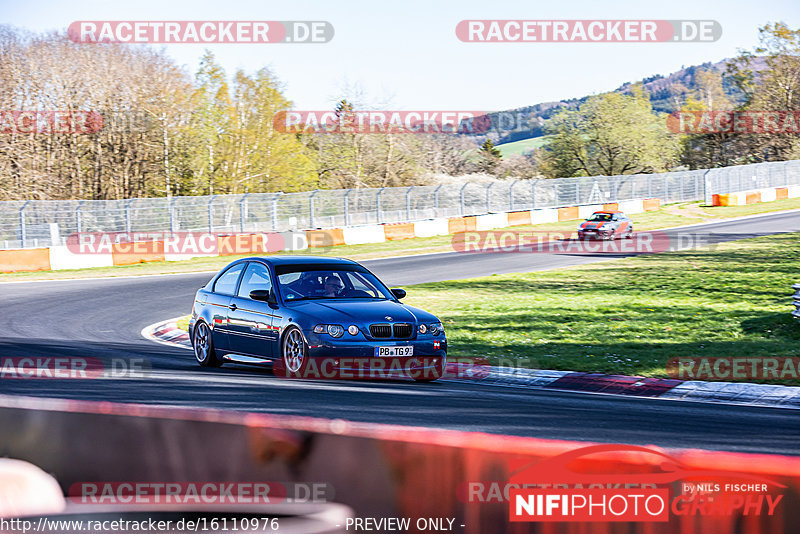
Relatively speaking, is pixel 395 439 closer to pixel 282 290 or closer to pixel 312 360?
pixel 312 360

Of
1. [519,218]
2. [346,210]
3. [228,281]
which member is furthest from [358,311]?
[519,218]

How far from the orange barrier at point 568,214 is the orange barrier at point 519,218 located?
2.61 meters

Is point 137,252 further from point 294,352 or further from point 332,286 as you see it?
point 294,352

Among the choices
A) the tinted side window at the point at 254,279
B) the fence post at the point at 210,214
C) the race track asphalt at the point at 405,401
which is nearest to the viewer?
the race track asphalt at the point at 405,401

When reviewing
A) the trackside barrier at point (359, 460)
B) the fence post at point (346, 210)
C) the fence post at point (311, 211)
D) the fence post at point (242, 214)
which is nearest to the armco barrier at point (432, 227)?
the fence post at point (346, 210)

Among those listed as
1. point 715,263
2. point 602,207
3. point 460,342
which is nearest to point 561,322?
point 460,342

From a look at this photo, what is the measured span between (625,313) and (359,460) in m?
12.8

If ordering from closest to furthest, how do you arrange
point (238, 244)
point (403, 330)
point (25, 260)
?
point (403, 330) → point (25, 260) → point (238, 244)

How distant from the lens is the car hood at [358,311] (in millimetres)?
9938

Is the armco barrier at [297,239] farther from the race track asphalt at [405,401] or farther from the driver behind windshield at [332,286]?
the driver behind windshield at [332,286]

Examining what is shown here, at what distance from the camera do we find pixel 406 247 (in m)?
34.2

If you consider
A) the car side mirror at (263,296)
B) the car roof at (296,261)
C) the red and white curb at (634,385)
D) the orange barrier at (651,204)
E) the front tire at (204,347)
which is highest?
the orange barrier at (651,204)

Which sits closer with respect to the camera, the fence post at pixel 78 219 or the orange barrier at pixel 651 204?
the fence post at pixel 78 219

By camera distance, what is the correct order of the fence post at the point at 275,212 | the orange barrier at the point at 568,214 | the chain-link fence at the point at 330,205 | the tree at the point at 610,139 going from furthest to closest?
the tree at the point at 610,139 < the orange barrier at the point at 568,214 < the fence post at the point at 275,212 < the chain-link fence at the point at 330,205
